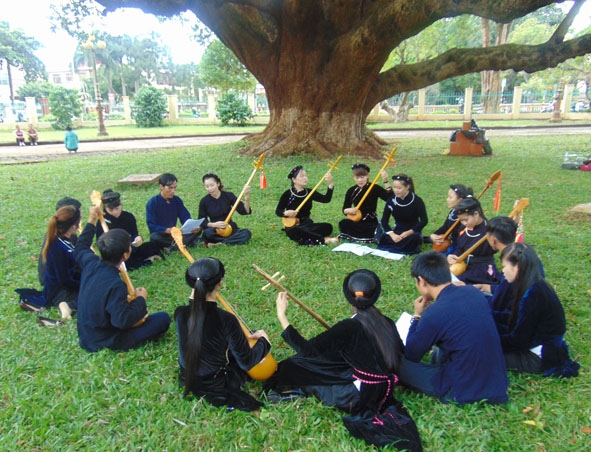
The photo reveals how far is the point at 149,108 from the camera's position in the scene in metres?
32.0

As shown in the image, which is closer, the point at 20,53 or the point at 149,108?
the point at 149,108

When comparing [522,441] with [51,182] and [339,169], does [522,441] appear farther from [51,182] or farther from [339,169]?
[51,182]

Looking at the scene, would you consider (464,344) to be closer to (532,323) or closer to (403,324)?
(532,323)

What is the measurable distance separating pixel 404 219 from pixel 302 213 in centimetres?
143

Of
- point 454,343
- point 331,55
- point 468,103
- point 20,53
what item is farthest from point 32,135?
point 20,53

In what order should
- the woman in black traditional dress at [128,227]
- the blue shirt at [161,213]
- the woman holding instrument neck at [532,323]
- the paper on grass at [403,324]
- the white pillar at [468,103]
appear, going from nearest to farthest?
the woman holding instrument neck at [532,323], the paper on grass at [403,324], the woman in black traditional dress at [128,227], the blue shirt at [161,213], the white pillar at [468,103]

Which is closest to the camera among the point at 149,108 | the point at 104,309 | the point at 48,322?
the point at 104,309

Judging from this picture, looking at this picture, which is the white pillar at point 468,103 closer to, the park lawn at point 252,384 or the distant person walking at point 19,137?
the park lawn at point 252,384

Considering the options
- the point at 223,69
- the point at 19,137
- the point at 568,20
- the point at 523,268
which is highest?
the point at 223,69

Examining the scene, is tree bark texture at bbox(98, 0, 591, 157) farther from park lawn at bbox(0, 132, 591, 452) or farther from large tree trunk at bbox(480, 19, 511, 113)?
large tree trunk at bbox(480, 19, 511, 113)

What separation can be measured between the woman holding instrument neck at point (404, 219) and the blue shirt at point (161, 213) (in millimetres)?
2737

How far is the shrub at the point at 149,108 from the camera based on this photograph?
31891 mm

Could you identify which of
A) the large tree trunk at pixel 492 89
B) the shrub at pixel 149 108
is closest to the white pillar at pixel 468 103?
the large tree trunk at pixel 492 89

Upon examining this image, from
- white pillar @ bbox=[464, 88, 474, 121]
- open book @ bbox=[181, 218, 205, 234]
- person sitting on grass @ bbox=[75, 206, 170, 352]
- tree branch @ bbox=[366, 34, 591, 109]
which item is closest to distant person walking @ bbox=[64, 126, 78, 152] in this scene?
tree branch @ bbox=[366, 34, 591, 109]
